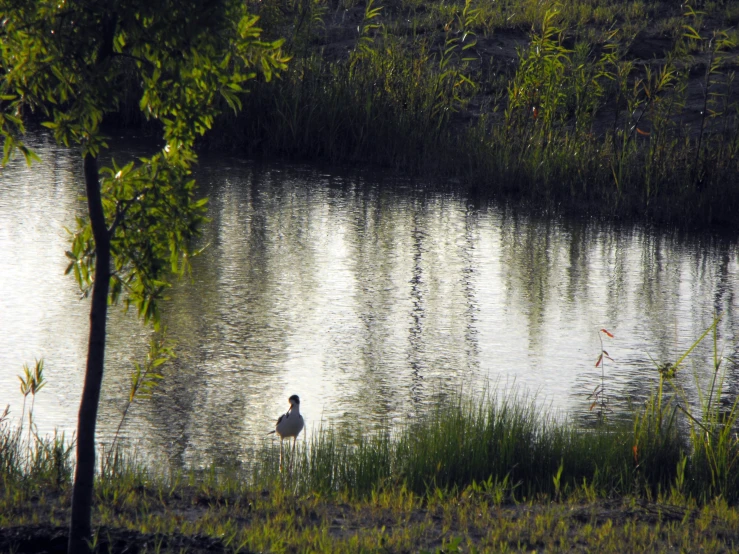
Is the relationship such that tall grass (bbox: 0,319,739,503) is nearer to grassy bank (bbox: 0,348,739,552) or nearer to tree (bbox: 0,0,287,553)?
grassy bank (bbox: 0,348,739,552)

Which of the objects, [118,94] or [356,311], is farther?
[356,311]

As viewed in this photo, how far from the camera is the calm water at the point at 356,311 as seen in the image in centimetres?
621

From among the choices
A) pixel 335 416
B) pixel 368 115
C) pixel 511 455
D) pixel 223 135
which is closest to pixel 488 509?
pixel 511 455

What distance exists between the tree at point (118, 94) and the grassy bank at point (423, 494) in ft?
2.16

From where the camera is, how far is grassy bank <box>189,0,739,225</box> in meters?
12.6

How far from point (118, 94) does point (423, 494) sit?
7.85ft

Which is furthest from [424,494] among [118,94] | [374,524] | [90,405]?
[118,94]

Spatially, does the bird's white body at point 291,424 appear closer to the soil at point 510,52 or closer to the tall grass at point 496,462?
the tall grass at point 496,462

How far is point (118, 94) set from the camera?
3455mm

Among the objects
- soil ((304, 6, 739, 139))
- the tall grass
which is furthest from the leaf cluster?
soil ((304, 6, 739, 139))

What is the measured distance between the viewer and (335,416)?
602 cm

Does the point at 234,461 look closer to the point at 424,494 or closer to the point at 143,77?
the point at 424,494

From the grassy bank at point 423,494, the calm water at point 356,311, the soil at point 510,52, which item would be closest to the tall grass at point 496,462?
the grassy bank at point 423,494

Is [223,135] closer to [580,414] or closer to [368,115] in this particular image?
[368,115]
